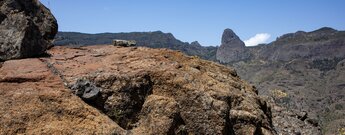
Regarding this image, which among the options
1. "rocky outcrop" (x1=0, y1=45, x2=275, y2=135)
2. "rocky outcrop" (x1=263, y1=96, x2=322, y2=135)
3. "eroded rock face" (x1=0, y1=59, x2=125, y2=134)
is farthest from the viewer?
"rocky outcrop" (x1=263, y1=96, x2=322, y2=135)

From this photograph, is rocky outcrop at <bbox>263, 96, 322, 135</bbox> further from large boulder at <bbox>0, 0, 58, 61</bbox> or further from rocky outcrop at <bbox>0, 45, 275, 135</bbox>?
large boulder at <bbox>0, 0, 58, 61</bbox>

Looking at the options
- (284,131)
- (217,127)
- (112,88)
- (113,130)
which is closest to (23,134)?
(113,130)

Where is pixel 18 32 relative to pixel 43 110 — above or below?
above

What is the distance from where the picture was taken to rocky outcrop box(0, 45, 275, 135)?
43.0 ft

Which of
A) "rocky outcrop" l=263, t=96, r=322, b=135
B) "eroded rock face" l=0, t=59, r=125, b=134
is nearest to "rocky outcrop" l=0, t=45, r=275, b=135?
"eroded rock face" l=0, t=59, r=125, b=134

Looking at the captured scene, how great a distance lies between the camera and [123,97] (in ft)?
50.1

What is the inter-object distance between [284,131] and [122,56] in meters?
8.88

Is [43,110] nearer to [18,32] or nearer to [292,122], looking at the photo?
[18,32]

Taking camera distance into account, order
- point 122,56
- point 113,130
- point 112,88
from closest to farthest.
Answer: point 113,130 → point 112,88 → point 122,56

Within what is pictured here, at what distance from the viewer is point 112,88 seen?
50.3 feet

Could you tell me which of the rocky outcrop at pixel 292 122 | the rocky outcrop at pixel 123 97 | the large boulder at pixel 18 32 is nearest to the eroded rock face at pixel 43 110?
the rocky outcrop at pixel 123 97

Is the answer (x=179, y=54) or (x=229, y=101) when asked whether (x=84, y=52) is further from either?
(x=229, y=101)

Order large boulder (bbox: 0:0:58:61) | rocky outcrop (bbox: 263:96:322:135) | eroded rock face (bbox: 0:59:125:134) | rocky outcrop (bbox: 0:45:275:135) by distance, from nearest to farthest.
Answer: eroded rock face (bbox: 0:59:125:134), rocky outcrop (bbox: 0:45:275:135), large boulder (bbox: 0:0:58:61), rocky outcrop (bbox: 263:96:322:135)

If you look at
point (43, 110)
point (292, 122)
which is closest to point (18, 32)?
Result: point (43, 110)
